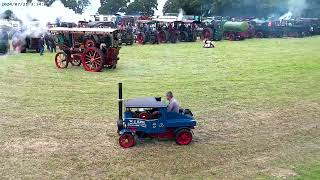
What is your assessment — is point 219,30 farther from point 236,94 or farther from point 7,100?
point 7,100

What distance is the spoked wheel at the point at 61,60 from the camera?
18058mm

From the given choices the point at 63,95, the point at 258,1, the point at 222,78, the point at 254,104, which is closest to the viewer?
the point at 254,104

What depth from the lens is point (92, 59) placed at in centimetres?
1725

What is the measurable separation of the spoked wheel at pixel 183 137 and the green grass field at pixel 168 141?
128 mm

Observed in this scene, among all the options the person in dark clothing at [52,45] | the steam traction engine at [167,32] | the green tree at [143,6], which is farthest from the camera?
the green tree at [143,6]

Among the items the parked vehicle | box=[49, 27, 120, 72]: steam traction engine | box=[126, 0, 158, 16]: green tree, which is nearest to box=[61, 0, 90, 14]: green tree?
box=[126, 0, 158, 16]: green tree

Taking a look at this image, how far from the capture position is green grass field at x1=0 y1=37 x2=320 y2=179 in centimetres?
759

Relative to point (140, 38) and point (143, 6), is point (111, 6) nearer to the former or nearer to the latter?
point (143, 6)

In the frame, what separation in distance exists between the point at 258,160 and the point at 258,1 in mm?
30461

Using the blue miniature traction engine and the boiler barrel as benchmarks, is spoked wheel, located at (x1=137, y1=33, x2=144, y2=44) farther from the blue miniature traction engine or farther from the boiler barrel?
the blue miniature traction engine

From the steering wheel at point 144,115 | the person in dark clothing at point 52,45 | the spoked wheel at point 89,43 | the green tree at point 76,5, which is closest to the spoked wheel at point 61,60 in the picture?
the spoked wheel at point 89,43

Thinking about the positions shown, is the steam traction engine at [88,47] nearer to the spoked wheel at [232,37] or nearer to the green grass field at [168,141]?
the green grass field at [168,141]

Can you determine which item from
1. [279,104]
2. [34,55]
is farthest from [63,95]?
[34,55]

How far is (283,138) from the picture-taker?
934cm
